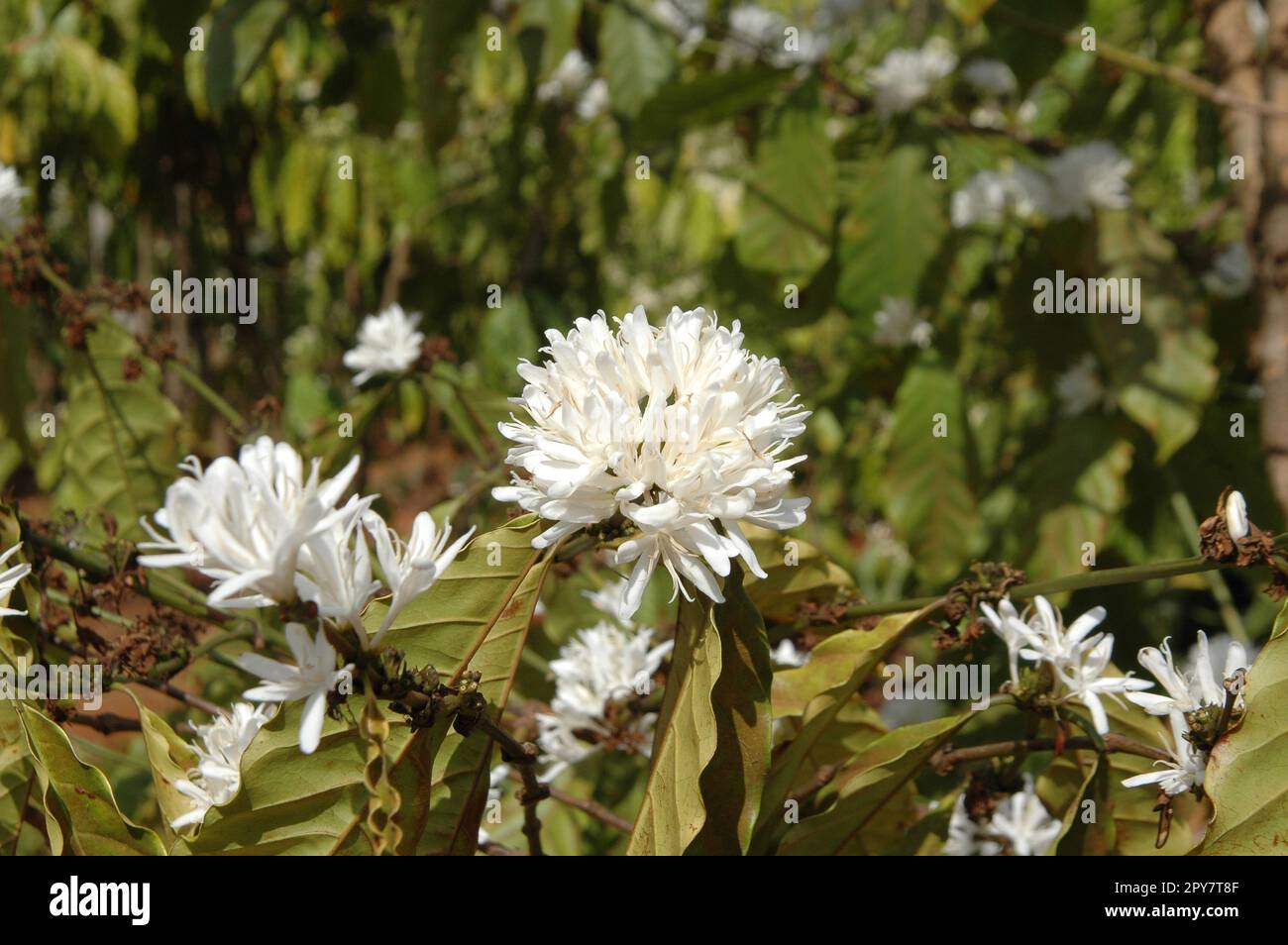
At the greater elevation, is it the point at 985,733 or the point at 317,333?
the point at 317,333

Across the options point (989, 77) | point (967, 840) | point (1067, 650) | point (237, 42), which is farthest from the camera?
point (989, 77)

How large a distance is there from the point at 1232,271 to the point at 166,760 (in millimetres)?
1698

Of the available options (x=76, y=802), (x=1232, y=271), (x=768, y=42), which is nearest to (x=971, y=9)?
(x=768, y=42)

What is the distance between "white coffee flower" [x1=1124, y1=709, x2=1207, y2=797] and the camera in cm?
71

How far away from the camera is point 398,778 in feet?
2.01

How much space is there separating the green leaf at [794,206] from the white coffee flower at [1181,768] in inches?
40.5

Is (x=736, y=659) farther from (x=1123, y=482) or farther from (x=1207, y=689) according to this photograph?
(x=1123, y=482)

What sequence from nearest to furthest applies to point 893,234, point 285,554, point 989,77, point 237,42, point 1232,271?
point 285,554, point 237,42, point 893,234, point 1232,271, point 989,77

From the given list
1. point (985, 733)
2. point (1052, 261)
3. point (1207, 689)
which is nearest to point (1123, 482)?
point (1052, 261)

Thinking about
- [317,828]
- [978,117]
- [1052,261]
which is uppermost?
[978,117]

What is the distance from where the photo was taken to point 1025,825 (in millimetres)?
1068

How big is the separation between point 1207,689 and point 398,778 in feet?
1.78

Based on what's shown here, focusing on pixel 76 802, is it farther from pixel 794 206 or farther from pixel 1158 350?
pixel 1158 350

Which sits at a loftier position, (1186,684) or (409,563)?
(409,563)
